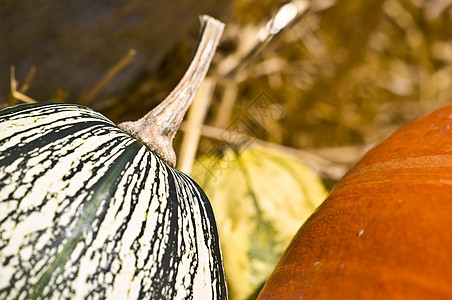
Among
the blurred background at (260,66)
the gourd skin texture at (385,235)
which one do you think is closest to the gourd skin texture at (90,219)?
the gourd skin texture at (385,235)

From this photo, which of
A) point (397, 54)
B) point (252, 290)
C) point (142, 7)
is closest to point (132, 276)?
point (252, 290)

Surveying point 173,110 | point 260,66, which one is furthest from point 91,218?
point 260,66

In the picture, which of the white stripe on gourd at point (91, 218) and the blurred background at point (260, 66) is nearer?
the white stripe on gourd at point (91, 218)

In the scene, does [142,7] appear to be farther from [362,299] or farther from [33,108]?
Answer: [362,299]

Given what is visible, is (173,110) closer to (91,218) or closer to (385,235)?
(91,218)

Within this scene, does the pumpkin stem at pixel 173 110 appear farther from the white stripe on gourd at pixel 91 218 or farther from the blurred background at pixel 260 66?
the blurred background at pixel 260 66

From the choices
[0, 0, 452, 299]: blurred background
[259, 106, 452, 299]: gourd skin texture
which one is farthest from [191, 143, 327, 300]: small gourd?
[259, 106, 452, 299]: gourd skin texture

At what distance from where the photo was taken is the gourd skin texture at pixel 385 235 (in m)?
0.54

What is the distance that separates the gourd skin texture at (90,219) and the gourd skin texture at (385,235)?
0.49 feet

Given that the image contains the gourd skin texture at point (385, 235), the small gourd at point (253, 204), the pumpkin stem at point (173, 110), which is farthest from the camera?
the small gourd at point (253, 204)

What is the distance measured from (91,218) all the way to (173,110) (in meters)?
0.28

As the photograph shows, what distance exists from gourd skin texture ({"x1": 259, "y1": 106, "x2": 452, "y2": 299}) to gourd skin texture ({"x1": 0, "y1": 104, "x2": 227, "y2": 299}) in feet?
0.49

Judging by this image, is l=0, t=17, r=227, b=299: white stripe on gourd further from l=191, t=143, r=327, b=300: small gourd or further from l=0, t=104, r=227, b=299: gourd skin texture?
l=191, t=143, r=327, b=300: small gourd

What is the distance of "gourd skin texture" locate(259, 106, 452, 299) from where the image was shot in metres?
0.54
